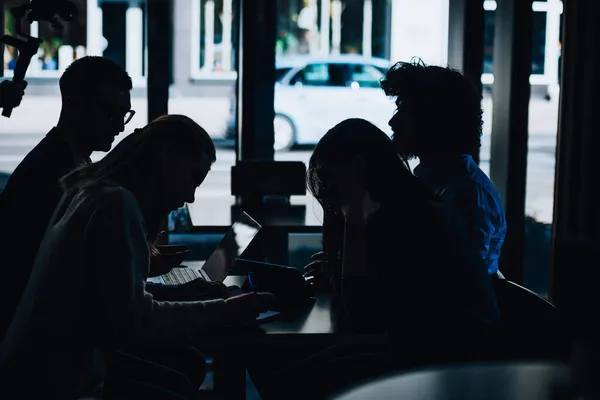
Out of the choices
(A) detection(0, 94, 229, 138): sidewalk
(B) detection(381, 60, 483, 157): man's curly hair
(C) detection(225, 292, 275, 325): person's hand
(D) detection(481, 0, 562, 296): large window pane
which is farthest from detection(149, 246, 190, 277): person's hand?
(D) detection(481, 0, 562, 296): large window pane

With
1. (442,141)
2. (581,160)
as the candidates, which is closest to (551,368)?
(442,141)

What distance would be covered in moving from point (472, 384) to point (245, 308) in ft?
2.67

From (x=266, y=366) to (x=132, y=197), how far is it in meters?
1.07

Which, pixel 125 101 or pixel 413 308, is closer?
pixel 413 308

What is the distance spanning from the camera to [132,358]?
8.04 feet

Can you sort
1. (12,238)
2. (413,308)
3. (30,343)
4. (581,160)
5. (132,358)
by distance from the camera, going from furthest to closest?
1. (581,160)
2. (132,358)
3. (12,238)
4. (413,308)
5. (30,343)

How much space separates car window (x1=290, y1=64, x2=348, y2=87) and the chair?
95.2 inches

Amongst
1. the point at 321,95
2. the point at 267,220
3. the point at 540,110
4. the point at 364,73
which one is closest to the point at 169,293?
the point at 267,220

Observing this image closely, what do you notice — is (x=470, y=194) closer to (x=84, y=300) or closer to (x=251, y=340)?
(x=251, y=340)

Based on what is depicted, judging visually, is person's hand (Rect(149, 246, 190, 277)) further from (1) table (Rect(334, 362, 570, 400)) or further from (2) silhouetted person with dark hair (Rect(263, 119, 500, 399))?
(1) table (Rect(334, 362, 570, 400))

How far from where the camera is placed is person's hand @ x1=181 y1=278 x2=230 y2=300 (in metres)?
2.33

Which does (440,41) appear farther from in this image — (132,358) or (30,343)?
(30,343)

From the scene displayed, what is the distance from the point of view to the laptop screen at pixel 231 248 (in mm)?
2650

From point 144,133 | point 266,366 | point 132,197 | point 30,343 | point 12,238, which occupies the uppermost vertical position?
point 144,133
